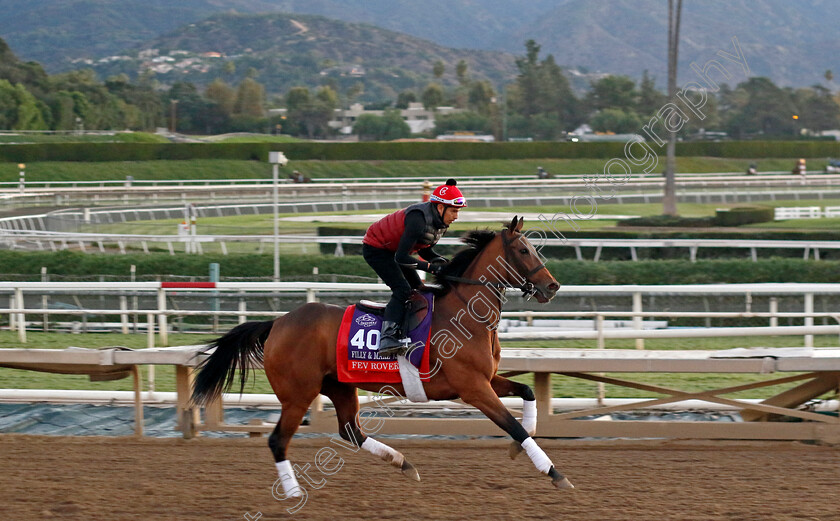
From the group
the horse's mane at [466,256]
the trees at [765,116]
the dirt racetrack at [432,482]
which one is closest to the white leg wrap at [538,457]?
the dirt racetrack at [432,482]

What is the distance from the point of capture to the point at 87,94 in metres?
63.3

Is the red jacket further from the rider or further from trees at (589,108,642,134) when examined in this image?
trees at (589,108,642,134)

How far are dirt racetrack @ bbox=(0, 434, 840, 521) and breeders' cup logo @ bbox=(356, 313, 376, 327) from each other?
83cm

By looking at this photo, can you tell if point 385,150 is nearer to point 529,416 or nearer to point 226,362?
point 226,362

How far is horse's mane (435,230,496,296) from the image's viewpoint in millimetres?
4875

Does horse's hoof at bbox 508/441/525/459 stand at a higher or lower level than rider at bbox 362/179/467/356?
lower

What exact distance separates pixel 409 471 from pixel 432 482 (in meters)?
0.13

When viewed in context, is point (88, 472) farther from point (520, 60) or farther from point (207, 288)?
point (520, 60)

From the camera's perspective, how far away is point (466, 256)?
16.1ft

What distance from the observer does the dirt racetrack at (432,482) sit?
417 centimetres

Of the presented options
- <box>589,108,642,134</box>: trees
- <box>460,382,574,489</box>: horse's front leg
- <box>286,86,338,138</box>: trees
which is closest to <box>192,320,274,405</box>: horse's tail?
<box>460,382,574,489</box>: horse's front leg

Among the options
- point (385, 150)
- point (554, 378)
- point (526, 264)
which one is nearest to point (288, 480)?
point (526, 264)

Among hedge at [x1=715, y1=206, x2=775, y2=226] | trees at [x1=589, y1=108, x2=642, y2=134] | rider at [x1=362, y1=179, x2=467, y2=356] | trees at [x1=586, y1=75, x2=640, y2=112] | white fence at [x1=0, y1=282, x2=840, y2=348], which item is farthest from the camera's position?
trees at [x1=586, y1=75, x2=640, y2=112]

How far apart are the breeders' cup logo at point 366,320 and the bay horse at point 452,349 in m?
0.12
